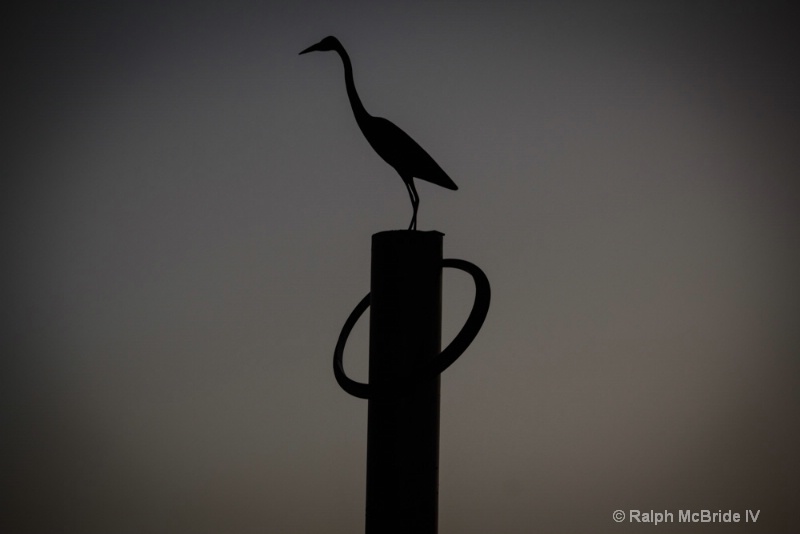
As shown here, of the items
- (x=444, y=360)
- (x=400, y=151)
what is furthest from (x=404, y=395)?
(x=400, y=151)

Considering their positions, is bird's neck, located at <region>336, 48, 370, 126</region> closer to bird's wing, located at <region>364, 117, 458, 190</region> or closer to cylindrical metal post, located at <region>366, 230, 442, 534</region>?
bird's wing, located at <region>364, 117, 458, 190</region>

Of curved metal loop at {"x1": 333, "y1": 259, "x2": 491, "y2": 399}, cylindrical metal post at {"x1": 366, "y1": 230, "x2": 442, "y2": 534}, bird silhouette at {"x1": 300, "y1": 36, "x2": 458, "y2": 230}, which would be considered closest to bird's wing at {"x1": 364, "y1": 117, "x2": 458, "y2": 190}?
bird silhouette at {"x1": 300, "y1": 36, "x2": 458, "y2": 230}

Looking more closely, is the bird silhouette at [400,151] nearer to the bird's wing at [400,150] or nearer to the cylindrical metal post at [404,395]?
the bird's wing at [400,150]

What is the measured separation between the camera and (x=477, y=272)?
60.7 inches

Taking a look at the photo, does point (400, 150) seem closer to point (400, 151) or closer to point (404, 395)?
point (400, 151)

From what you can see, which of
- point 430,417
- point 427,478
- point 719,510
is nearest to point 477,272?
point 430,417

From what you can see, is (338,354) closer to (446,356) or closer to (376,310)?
(376,310)

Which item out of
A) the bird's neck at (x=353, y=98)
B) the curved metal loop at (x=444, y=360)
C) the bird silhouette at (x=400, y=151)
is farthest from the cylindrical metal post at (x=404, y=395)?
the bird's neck at (x=353, y=98)

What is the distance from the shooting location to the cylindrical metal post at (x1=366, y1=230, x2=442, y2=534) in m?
1.46

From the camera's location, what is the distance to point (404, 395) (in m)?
1.43

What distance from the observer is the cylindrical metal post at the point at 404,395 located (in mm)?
1460

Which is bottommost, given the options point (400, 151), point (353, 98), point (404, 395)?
point (404, 395)

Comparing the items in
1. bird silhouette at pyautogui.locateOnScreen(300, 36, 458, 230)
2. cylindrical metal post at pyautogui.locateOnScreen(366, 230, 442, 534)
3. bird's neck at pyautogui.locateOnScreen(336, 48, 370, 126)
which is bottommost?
cylindrical metal post at pyautogui.locateOnScreen(366, 230, 442, 534)

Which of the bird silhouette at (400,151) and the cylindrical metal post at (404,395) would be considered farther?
the bird silhouette at (400,151)
